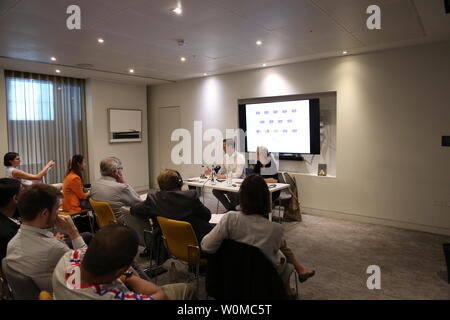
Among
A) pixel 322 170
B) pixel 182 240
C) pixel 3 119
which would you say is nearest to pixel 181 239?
pixel 182 240

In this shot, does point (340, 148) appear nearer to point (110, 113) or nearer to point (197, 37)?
point (197, 37)

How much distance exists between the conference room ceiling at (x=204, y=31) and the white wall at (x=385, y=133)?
29cm

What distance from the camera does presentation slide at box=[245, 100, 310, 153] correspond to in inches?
226

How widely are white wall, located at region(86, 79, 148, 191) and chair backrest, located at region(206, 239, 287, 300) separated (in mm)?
5757

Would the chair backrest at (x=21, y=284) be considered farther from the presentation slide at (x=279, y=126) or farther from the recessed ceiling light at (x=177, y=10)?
the presentation slide at (x=279, y=126)

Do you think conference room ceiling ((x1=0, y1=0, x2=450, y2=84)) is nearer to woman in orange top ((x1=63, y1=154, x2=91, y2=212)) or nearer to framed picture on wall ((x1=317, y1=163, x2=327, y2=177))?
woman in orange top ((x1=63, y1=154, x2=91, y2=212))

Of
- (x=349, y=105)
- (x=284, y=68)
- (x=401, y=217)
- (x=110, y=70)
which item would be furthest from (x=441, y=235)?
(x=110, y=70)

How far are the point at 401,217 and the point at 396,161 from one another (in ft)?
2.81

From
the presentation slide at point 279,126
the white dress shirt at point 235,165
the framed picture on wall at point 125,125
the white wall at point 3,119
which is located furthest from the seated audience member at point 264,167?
the white wall at point 3,119

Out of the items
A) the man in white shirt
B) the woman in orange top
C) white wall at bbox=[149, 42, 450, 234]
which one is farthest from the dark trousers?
the woman in orange top

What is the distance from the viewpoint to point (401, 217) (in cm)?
484

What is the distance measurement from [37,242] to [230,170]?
402 cm

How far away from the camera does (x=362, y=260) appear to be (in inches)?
145

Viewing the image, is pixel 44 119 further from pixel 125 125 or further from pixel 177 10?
pixel 177 10
